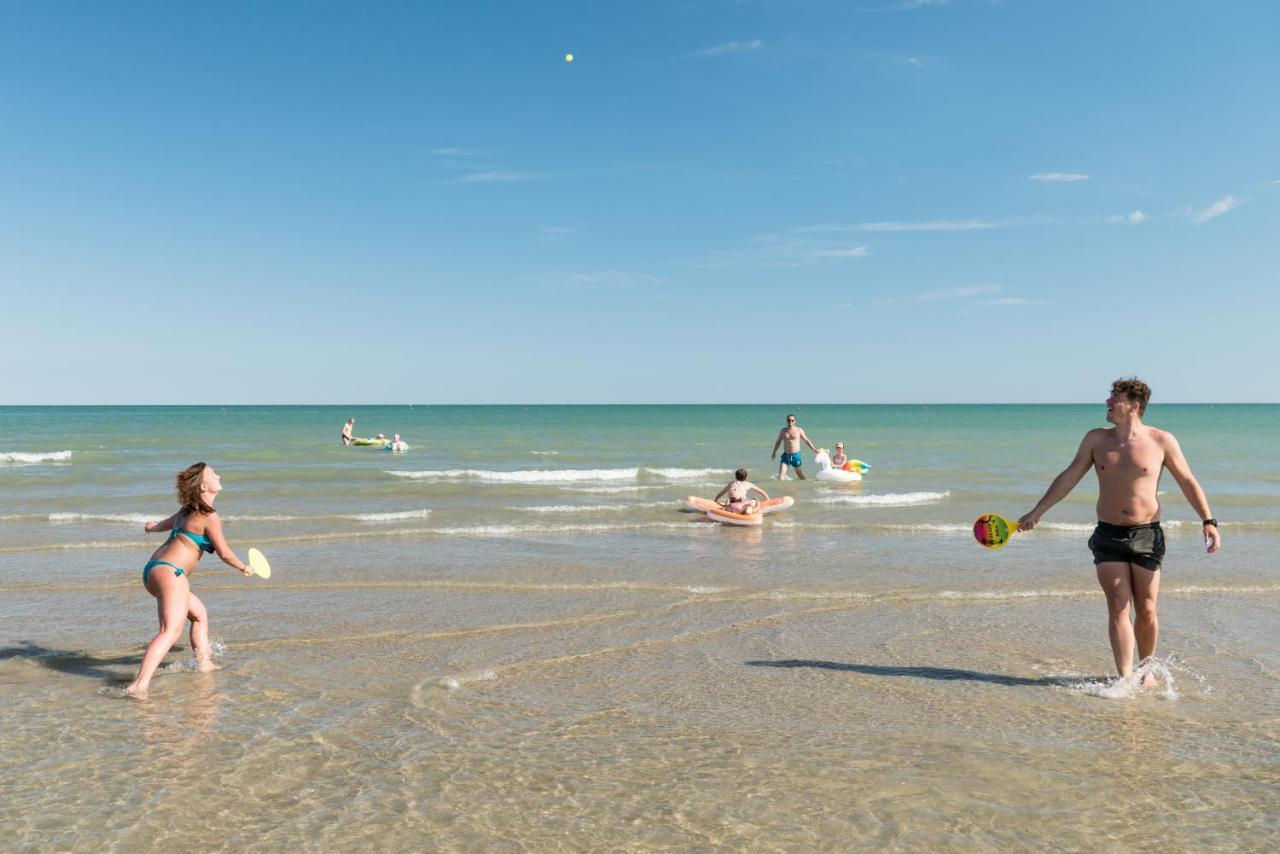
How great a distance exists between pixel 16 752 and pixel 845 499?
58.9 ft

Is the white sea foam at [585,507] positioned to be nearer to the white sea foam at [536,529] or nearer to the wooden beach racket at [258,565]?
the white sea foam at [536,529]

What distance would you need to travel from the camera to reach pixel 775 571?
11.5 metres

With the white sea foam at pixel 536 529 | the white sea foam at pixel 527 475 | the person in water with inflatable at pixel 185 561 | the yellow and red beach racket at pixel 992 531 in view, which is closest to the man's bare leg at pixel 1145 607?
the yellow and red beach racket at pixel 992 531

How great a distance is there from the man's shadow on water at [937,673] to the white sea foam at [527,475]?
20.7 meters

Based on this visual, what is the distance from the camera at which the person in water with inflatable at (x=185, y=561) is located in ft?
21.0

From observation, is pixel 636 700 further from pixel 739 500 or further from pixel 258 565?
pixel 739 500

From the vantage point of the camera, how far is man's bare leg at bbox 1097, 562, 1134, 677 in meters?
6.20

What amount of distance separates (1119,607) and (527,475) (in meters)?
25.1

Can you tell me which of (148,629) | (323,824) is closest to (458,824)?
(323,824)

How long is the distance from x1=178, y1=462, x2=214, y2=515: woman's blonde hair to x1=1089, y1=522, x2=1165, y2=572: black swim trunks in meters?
6.29

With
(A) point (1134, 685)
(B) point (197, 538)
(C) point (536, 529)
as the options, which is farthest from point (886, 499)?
(B) point (197, 538)

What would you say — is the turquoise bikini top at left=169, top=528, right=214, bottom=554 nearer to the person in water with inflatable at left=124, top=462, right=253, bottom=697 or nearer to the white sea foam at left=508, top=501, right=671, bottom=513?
the person in water with inflatable at left=124, top=462, right=253, bottom=697

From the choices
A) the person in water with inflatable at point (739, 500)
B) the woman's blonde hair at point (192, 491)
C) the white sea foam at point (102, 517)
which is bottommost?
the white sea foam at point (102, 517)

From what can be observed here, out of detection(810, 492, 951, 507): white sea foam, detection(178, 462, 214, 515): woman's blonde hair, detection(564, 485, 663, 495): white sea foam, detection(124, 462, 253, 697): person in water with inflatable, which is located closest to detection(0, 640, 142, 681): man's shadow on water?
detection(124, 462, 253, 697): person in water with inflatable
